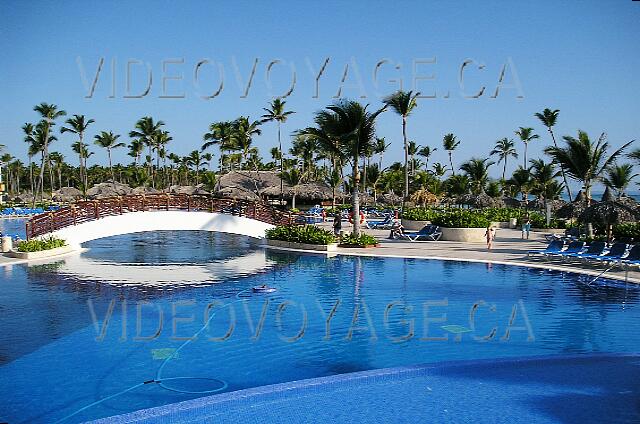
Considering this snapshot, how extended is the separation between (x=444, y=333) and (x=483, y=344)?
987mm

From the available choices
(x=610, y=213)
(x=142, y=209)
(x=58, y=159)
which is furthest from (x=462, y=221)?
(x=58, y=159)

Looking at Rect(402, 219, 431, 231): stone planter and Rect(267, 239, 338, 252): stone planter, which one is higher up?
Rect(402, 219, 431, 231): stone planter

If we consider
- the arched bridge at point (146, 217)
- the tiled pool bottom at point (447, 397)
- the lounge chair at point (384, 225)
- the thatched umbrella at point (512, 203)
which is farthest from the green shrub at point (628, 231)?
the thatched umbrella at point (512, 203)

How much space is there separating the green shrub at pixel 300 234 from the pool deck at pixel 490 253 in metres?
0.98

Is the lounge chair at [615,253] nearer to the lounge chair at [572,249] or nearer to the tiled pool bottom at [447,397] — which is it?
the lounge chair at [572,249]

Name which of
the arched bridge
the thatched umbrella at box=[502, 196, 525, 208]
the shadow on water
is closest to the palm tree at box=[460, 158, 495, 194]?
the thatched umbrella at box=[502, 196, 525, 208]

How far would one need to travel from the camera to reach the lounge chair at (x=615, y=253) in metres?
18.4

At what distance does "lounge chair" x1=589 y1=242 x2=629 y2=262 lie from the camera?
60.5 feet

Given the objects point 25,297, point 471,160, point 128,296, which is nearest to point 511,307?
point 128,296

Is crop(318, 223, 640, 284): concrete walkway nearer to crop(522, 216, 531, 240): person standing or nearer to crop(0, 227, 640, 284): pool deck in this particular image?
crop(0, 227, 640, 284): pool deck

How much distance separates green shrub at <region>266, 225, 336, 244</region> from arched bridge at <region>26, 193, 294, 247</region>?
87 cm

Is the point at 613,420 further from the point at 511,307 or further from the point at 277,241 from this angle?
the point at 277,241

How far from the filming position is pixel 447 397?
27.7ft

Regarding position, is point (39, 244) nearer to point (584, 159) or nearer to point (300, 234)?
point (300, 234)
